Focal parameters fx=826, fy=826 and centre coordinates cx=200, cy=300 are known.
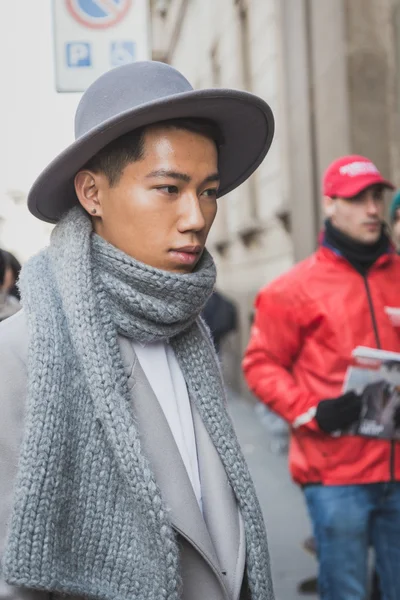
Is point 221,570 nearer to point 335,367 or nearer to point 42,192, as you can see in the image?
point 42,192

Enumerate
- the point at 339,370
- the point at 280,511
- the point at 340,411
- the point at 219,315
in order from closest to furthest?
the point at 340,411 < the point at 339,370 < the point at 280,511 < the point at 219,315

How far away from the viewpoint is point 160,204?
5.39 ft

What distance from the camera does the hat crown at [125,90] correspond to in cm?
166

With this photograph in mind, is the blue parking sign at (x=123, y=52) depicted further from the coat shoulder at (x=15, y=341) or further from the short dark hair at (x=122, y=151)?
the coat shoulder at (x=15, y=341)

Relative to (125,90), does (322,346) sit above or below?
below

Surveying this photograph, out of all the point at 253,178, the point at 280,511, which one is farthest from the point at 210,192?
the point at 253,178


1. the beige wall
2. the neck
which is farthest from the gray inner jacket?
the beige wall

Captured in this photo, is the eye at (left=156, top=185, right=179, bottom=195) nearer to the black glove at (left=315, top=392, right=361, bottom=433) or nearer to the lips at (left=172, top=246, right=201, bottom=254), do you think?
the lips at (left=172, top=246, right=201, bottom=254)

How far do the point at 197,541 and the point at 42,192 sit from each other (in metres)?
0.78

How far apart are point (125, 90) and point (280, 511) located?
528 centimetres

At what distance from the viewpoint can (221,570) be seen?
1646 millimetres

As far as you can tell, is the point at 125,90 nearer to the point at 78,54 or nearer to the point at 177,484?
the point at 177,484

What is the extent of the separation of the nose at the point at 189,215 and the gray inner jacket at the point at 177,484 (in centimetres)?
26

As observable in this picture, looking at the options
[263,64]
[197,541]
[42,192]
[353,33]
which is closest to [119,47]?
Answer: [42,192]
